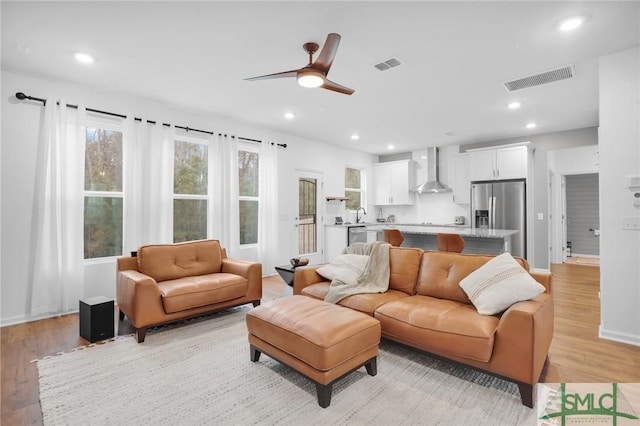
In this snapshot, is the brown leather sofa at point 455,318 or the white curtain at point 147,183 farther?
the white curtain at point 147,183

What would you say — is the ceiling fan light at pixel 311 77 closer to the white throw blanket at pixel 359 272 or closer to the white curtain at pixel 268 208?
the white throw blanket at pixel 359 272

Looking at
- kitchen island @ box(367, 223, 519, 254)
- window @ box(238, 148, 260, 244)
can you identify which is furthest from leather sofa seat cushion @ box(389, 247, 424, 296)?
window @ box(238, 148, 260, 244)

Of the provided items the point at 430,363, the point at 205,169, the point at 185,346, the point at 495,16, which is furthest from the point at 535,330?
the point at 205,169

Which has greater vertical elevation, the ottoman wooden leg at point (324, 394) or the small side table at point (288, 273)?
the small side table at point (288, 273)

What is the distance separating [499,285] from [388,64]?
7.70ft

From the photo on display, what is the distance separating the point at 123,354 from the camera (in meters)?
2.64

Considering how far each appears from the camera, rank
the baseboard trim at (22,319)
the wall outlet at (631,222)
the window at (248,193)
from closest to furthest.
→ the wall outlet at (631,222) → the baseboard trim at (22,319) → the window at (248,193)

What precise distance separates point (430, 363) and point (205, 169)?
4126 mm

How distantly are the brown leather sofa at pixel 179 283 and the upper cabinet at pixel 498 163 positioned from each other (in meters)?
5.03

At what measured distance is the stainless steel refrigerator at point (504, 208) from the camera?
5840 mm

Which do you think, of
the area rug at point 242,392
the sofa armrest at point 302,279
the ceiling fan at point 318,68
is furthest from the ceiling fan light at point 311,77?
the area rug at point 242,392

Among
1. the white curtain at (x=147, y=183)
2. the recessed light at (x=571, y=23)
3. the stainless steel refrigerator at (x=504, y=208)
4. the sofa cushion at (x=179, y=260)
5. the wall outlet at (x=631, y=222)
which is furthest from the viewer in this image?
the stainless steel refrigerator at (x=504, y=208)

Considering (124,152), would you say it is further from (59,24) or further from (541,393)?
(541,393)

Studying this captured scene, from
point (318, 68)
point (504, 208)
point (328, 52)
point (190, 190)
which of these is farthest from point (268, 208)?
point (504, 208)
